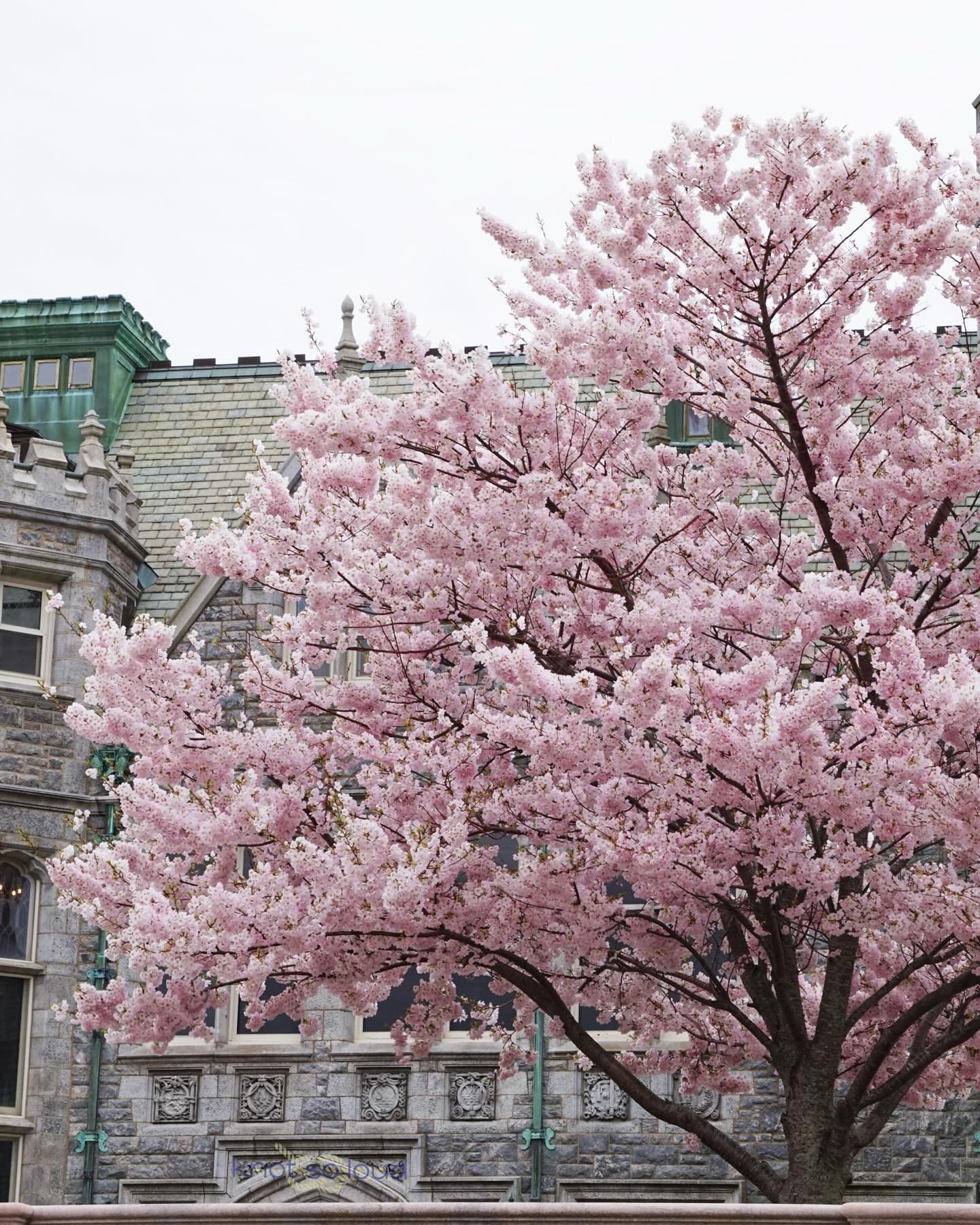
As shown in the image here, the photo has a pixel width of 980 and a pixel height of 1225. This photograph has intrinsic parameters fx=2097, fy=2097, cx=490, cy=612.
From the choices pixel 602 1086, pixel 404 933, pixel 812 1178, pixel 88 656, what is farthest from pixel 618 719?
pixel 602 1086

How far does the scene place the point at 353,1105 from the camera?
22.5 meters

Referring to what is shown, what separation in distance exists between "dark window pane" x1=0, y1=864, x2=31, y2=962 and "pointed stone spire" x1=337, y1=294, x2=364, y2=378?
25.8ft

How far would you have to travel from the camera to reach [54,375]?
1199 inches

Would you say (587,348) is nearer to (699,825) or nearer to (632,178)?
(632,178)

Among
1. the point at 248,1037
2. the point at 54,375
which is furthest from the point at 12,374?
the point at 248,1037


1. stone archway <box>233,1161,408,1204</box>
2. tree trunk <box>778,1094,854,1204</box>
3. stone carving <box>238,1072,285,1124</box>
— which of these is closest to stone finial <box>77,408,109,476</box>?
stone carving <box>238,1072,285,1124</box>

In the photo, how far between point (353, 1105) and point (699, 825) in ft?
29.0

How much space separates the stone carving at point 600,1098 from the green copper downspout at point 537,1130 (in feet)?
1.45

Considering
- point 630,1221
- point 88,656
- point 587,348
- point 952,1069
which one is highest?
point 587,348

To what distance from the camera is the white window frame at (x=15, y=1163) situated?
2194 centimetres

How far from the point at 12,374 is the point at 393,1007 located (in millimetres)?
12166

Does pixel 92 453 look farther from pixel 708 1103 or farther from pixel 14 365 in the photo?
pixel 708 1103

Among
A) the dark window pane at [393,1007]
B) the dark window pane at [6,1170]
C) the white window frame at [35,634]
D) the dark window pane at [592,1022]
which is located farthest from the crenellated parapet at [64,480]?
the dark window pane at [592,1022]

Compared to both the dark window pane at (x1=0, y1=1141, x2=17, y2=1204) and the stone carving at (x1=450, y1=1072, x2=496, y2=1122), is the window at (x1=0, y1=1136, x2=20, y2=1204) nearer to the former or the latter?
the dark window pane at (x1=0, y1=1141, x2=17, y2=1204)
